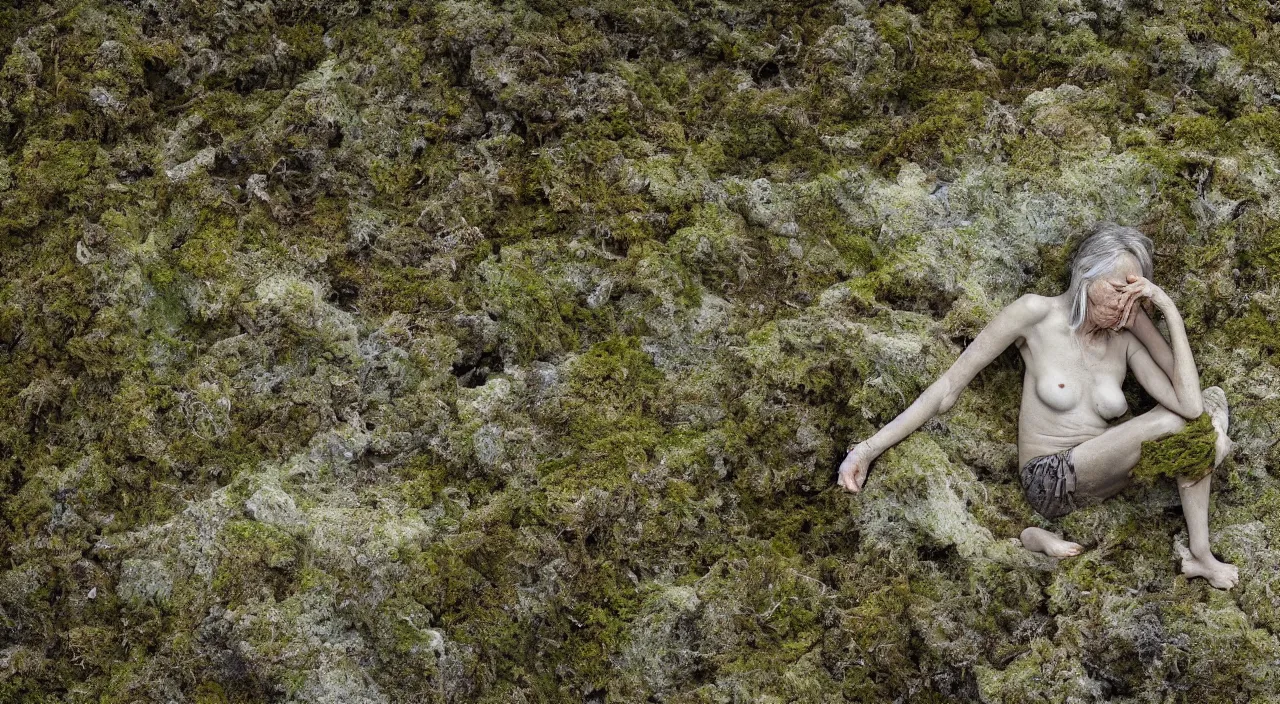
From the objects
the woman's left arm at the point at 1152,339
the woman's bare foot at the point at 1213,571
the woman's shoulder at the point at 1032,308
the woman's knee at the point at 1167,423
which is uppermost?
the woman's shoulder at the point at 1032,308

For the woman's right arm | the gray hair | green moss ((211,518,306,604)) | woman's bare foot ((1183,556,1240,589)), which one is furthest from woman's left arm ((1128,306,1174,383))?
green moss ((211,518,306,604))

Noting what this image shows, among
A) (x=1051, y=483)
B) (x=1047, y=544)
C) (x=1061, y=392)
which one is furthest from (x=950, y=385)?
(x=1047, y=544)

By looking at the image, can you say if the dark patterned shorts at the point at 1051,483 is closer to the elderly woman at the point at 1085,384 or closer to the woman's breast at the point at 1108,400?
the elderly woman at the point at 1085,384

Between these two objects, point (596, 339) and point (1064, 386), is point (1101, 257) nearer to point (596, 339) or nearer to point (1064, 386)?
point (1064, 386)

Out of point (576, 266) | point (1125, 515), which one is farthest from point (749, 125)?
point (1125, 515)

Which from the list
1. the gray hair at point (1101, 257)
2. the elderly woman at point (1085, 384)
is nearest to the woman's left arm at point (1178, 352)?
the elderly woman at point (1085, 384)

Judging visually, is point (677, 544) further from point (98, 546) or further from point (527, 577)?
point (98, 546)
